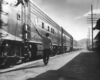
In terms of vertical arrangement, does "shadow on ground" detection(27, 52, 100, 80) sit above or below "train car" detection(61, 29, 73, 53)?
below

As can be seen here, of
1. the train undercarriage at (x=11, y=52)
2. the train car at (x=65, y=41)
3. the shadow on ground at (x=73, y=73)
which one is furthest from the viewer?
the train car at (x=65, y=41)

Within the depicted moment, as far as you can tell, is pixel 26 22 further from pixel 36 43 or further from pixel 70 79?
pixel 70 79

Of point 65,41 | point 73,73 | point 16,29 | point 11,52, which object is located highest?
point 16,29

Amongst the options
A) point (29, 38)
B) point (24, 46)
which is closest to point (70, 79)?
point (24, 46)

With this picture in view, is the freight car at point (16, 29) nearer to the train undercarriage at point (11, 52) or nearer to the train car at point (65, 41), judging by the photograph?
the train undercarriage at point (11, 52)

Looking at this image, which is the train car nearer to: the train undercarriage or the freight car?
the freight car

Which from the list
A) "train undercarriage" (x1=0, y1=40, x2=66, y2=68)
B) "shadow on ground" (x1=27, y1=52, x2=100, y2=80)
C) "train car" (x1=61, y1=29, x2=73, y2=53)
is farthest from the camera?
"train car" (x1=61, y1=29, x2=73, y2=53)

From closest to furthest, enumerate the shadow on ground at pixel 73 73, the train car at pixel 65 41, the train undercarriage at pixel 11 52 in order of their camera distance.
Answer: the shadow on ground at pixel 73 73
the train undercarriage at pixel 11 52
the train car at pixel 65 41

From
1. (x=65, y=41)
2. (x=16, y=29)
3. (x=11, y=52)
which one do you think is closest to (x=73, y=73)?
(x=11, y=52)

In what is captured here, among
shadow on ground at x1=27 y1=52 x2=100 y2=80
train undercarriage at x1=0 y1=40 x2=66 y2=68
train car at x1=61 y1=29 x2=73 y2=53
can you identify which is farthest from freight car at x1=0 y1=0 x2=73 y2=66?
train car at x1=61 y1=29 x2=73 y2=53

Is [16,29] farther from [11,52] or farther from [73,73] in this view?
[73,73]

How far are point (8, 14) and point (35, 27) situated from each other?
3478mm

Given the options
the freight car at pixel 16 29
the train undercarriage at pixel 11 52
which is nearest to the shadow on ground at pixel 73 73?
the train undercarriage at pixel 11 52

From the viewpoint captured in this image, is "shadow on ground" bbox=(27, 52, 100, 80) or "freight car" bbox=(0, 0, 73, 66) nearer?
"shadow on ground" bbox=(27, 52, 100, 80)
